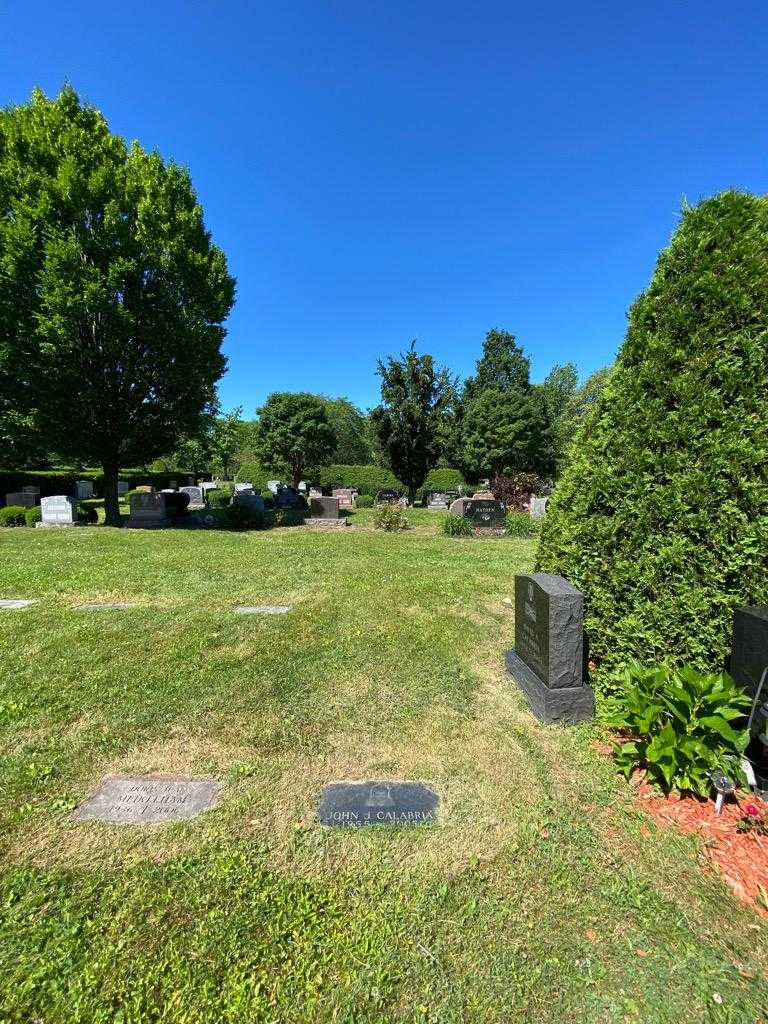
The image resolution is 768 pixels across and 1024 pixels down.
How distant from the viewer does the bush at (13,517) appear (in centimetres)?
1449

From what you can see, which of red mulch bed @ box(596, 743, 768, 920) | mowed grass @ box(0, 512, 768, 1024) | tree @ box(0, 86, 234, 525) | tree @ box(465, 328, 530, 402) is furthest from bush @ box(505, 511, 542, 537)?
tree @ box(465, 328, 530, 402)

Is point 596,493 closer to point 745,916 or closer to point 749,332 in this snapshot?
point 749,332

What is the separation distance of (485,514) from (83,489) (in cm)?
2546

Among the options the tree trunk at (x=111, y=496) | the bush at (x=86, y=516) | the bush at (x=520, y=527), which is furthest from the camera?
the tree trunk at (x=111, y=496)

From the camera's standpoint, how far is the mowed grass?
1650 millimetres

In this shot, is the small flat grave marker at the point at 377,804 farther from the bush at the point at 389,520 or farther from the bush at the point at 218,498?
the bush at the point at 218,498

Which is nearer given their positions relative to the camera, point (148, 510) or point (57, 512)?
point (57, 512)

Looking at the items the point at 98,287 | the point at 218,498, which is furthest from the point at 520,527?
the point at 218,498

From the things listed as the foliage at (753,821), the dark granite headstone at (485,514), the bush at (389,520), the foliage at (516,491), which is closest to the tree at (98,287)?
the bush at (389,520)

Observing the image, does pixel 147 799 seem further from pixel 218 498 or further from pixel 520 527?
pixel 218 498

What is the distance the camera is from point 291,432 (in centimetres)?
2502

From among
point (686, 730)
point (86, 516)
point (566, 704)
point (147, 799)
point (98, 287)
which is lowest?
point (147, 799)

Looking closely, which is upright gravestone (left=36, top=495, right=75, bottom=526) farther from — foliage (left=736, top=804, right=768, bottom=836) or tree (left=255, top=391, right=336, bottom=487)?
foliage (left=736, top=804, right=768, bottom=836)

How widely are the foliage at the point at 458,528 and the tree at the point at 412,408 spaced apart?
901cm
